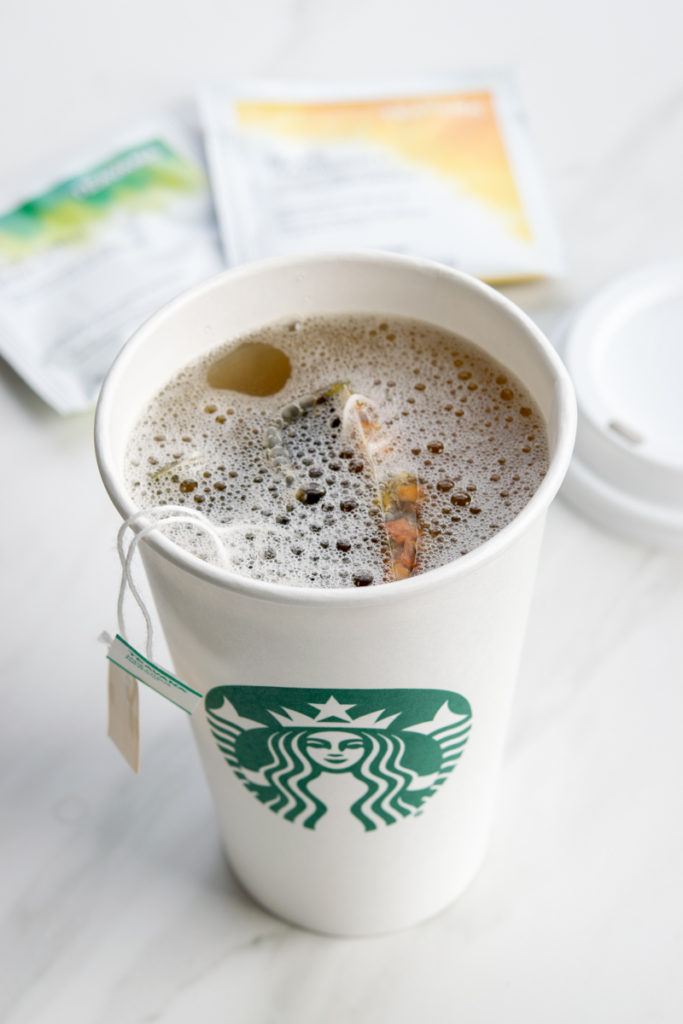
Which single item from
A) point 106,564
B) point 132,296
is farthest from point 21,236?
point 106,564

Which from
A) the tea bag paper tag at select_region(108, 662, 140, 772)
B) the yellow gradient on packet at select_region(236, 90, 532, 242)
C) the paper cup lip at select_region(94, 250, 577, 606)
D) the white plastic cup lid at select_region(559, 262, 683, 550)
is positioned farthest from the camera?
the yellow gradient on packet at select_region(236, 90, 532, 242)

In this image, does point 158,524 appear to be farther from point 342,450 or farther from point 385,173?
point 385,173

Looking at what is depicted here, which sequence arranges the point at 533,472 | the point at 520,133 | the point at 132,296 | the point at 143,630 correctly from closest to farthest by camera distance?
the point at 533,472
the point at 143,630
the point at 132,296
the point at 520,133

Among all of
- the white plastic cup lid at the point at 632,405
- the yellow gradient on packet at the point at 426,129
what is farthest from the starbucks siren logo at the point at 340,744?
the yellow gradient on packet at the point at 426,129

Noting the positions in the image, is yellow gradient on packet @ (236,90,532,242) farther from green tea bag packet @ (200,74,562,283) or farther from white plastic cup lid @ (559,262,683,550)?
white plastic cup lid @ (559,262,683,550)

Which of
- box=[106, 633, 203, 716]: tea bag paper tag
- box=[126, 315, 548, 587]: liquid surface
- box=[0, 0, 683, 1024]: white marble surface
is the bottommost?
box=[0, 0, 683, 1024]: white marble surface

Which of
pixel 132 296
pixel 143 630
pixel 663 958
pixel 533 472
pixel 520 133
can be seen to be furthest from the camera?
pixel 520 133

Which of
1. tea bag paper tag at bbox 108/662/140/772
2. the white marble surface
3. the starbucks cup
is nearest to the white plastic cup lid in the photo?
the white marble surface

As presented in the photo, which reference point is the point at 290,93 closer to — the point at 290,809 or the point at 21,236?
the point at 21,236
